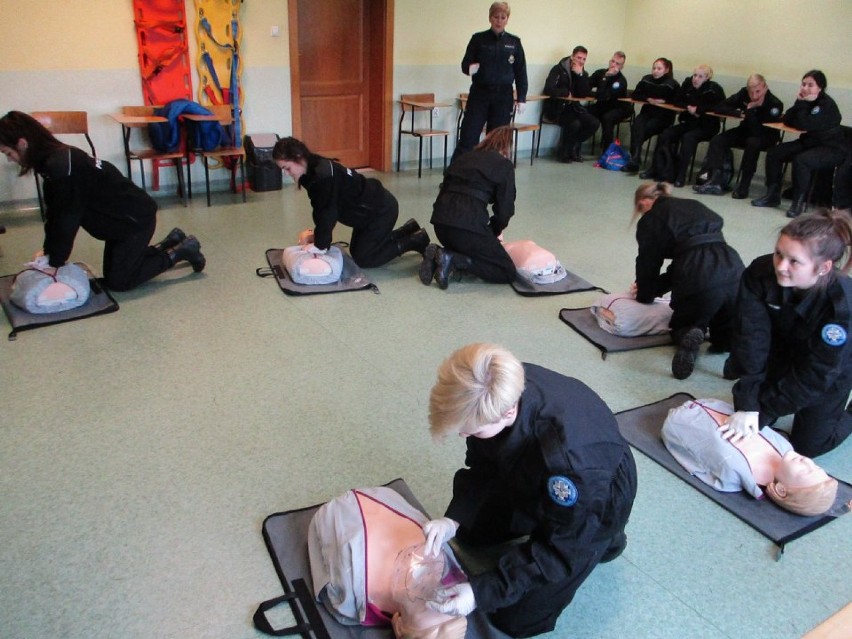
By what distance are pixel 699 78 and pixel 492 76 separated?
247 centimetres

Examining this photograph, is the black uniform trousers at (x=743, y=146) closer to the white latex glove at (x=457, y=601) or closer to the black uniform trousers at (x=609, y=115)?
the black uniform trousers at (x=609, y=115)

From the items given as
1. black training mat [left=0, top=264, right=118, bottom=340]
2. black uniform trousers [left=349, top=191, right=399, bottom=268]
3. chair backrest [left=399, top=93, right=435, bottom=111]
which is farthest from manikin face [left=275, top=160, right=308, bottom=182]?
chair backrest [left=399, top=93, right=435, bottom=111]

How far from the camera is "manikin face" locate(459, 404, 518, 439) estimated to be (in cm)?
148

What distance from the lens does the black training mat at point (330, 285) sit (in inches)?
157

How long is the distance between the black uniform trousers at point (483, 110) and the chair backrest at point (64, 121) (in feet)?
10.5

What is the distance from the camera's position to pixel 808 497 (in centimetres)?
223

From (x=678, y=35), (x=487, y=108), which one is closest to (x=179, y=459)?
(x=487, y=108)

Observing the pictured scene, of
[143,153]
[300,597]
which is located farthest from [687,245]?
[143,153]

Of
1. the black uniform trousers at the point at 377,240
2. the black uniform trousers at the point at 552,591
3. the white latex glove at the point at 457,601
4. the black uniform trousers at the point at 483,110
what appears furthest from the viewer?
the black uniform trousers at the point at 483,110

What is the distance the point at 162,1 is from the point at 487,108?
2898 millimetres

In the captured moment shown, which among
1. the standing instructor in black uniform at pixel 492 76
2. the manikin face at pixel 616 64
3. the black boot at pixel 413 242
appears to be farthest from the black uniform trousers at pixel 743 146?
the black boot at pixel 413 242

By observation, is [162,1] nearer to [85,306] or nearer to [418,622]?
[85,306]

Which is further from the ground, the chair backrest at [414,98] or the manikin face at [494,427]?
the chair backrest at [414,98]

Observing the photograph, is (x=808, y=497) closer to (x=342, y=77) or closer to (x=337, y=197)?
(x=337, y=197)
